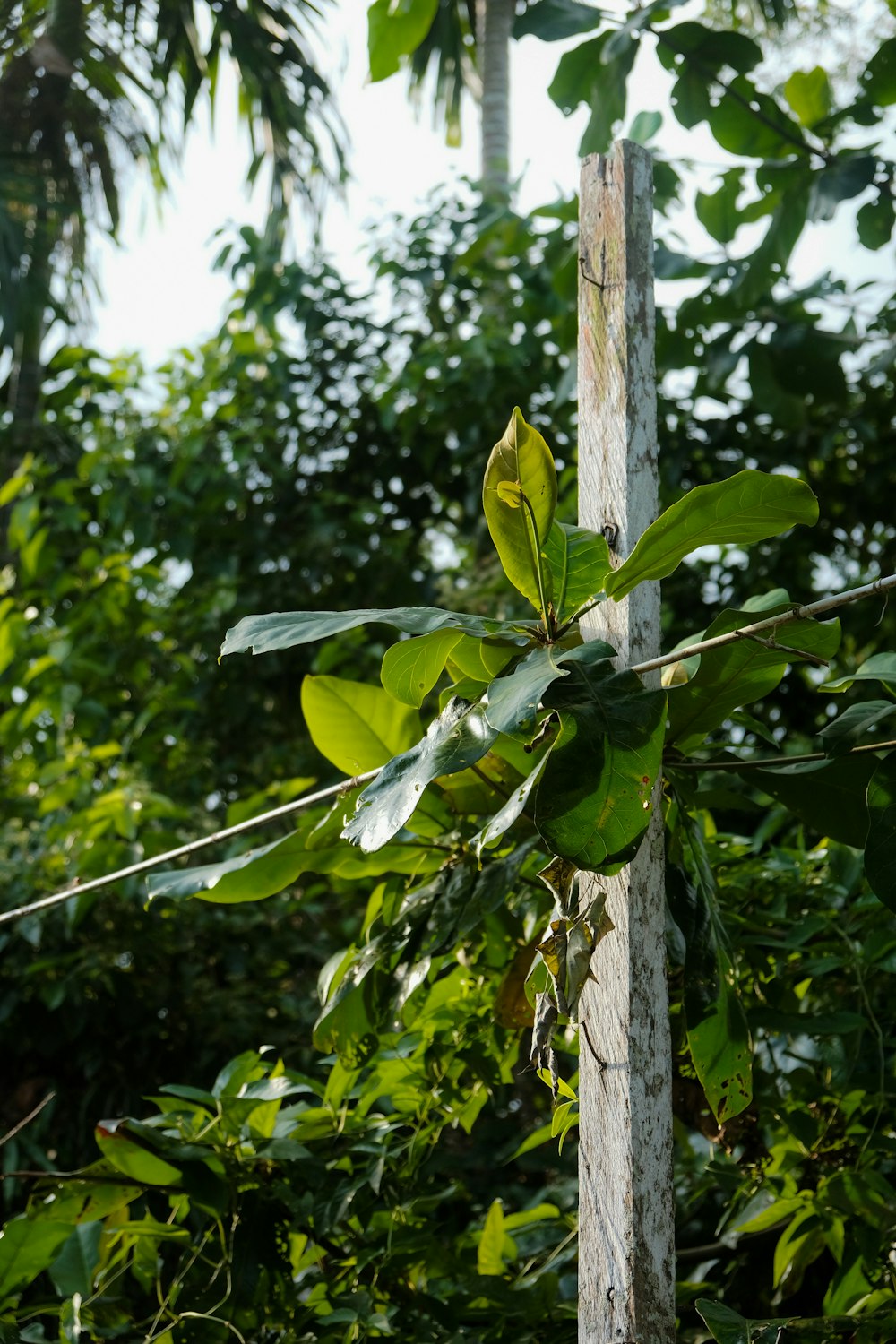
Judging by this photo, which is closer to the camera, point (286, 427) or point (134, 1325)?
point (134, 1325)

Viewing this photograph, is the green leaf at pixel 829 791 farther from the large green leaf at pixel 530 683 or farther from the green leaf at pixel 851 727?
the large green leaf at pixel 530 683

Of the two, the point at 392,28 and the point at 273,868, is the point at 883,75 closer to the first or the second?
the point at 392,28

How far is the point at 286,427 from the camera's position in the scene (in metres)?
3.39

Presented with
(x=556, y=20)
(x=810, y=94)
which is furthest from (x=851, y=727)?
(x=810, y=94)

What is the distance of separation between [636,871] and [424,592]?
227cm

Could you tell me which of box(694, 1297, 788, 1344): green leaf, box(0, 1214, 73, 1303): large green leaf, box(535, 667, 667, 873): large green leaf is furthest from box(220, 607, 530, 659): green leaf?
box(0, 1214, 73, 1303): large green leaf

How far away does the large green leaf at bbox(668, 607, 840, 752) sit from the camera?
36.9 inches

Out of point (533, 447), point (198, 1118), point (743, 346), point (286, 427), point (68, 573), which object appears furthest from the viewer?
point (286, 427)

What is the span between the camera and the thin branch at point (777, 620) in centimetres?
79

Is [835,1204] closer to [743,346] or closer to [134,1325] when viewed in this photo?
[134,1325]

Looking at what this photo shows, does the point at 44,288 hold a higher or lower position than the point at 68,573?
higher

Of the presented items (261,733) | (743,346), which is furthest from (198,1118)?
(261,733)

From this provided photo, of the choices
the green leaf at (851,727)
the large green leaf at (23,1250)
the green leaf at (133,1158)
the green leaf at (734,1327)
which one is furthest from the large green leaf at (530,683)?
the large green leaf at (23,1250)

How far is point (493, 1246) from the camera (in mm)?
1324
